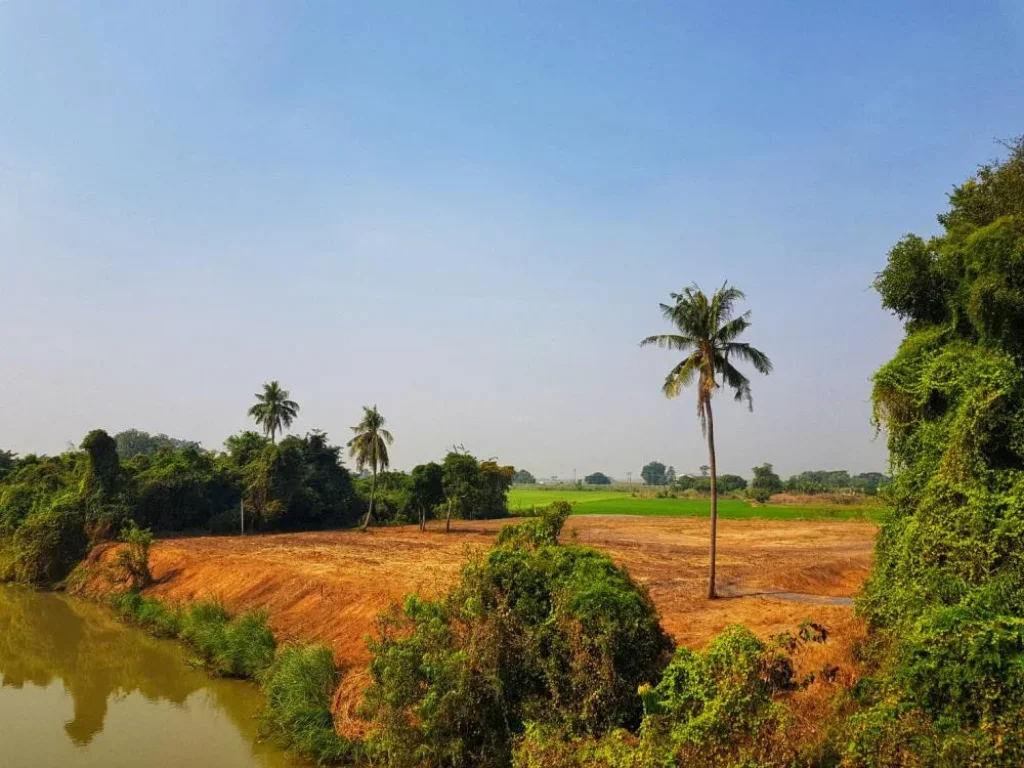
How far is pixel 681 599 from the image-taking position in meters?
19.2

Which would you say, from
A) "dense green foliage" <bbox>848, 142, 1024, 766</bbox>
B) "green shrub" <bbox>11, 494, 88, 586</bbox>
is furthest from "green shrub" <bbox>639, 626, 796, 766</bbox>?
"green shrub" <bbox>11, 494, 88, 586</bbox>

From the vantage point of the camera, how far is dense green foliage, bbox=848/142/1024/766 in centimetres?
647

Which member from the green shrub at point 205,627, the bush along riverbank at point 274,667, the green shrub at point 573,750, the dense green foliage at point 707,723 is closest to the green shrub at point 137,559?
the bush along riverbank at point 274,667

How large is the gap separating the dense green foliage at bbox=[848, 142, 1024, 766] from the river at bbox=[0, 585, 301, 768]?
33.1ft

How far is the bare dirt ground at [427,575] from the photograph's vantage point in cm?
1585

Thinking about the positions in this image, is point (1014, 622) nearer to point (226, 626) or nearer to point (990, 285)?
point (990, 285)

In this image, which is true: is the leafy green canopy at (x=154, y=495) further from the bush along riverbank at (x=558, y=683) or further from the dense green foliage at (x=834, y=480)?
the dense green foliage at (x=834, y=480)

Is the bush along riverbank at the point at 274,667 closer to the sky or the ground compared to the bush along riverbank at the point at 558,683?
closer to the ground

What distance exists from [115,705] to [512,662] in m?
11.7

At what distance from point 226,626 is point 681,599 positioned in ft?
42.6

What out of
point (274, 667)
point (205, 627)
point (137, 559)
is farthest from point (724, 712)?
point (137, 559)

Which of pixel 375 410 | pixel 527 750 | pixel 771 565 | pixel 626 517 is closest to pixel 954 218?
pixel 527 750

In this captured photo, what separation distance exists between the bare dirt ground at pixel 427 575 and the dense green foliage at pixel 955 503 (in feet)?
7.76

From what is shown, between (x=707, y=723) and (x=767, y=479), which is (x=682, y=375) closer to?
(x=707, y=723)
